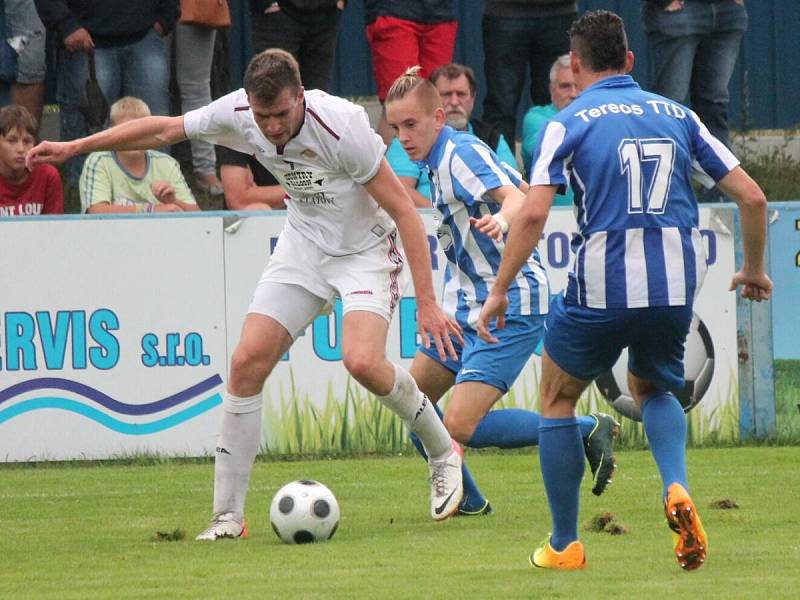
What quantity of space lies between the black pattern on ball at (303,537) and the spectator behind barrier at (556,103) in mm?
4740

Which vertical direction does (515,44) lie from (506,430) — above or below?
above

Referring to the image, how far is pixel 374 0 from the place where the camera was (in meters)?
11.8

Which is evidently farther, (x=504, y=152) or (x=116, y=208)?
(x=504, y=152)

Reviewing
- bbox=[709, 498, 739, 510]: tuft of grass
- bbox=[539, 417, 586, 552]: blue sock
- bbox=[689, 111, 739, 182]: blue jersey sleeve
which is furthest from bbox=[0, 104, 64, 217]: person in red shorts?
bbox=[689, 111, 739, 182]: blue jersey sleeve

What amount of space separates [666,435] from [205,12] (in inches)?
272

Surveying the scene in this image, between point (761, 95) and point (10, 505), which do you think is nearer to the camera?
point (10, 505)

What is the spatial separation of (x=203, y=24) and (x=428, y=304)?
574 centimetres

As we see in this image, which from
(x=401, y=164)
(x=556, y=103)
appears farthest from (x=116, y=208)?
(x=556, y=103)

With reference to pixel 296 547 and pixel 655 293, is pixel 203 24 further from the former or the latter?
pixel 655 293

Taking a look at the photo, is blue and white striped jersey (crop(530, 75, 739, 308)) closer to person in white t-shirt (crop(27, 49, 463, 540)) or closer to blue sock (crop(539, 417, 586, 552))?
blue sock (crop(539, 417, 586, 552))

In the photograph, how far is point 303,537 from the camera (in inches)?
270

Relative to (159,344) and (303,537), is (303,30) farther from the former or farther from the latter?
(303,537)

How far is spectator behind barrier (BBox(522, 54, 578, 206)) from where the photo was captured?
11.3 meters

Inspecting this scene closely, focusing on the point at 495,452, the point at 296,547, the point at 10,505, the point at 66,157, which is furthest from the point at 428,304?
the point at 495,452
